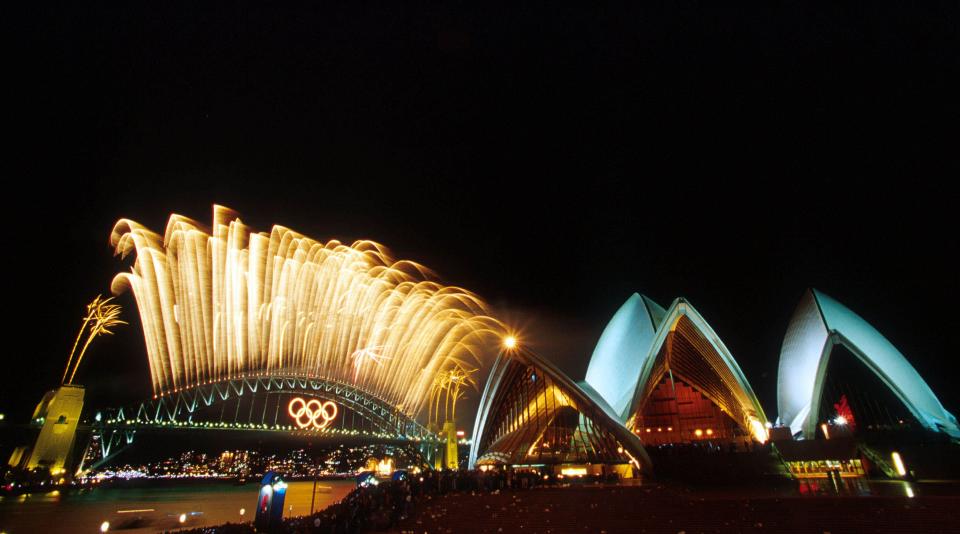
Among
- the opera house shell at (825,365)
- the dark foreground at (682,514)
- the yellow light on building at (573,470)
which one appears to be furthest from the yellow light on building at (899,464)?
the yellow light on building at (573,470)

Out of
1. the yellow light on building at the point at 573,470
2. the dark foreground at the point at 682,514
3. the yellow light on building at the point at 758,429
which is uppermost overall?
the yellow light on building at the point at 758,429

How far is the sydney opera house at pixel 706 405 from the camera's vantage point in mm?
27547

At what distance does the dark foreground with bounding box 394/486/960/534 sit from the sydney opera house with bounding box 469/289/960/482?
9842 millimetres

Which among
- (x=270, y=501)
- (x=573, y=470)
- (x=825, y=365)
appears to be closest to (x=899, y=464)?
(x=825, y=365)

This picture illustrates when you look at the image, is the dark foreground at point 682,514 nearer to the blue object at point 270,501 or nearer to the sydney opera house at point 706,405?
the blue object at point 270,501

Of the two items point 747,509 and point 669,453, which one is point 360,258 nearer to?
point 669,453

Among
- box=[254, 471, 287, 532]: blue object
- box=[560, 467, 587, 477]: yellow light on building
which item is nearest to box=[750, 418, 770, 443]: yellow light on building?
box=[560, 467, 587, 477]: yellow light on building

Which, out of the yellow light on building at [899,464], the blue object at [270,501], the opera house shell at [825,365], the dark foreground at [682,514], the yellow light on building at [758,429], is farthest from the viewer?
the yellow light on building at [758,429]

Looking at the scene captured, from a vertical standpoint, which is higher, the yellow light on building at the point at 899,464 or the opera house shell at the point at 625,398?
the opera house shell at the point at 625,398

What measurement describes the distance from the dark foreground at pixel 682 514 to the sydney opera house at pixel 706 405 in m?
9.84

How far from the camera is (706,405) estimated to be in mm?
43344

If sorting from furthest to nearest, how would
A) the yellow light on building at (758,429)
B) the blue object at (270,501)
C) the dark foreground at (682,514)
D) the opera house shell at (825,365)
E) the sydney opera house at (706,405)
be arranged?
the yellow light on building at (758,429), the opera house shell at (825,365), the sydney opera house at (706,405), the blue object at (270,501), the dark foreground at (682,514)

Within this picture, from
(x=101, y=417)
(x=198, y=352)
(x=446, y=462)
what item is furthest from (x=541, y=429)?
(x=101, y=417)

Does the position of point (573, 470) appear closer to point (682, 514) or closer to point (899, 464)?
point (682, 514)
